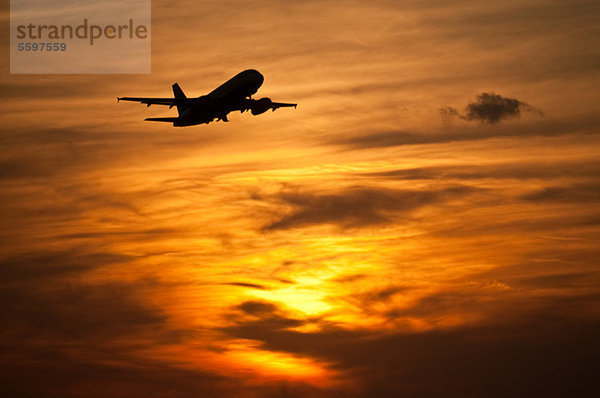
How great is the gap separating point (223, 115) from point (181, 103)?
9818 mm

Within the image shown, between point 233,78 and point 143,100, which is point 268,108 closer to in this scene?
point 233,78

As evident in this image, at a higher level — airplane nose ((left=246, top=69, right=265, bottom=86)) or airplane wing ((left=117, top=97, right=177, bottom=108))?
airplane nose ((left=246, top=69, right=265, bottom=86))

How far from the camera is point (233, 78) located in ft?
609

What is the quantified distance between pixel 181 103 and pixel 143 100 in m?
9.35

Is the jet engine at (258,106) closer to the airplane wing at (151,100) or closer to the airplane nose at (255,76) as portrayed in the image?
the airplane nose at (255,76)

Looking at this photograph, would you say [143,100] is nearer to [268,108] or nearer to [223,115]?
[223,115]

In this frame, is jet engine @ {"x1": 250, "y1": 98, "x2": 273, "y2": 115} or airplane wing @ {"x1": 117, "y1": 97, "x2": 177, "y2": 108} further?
jet engine @ {"x1": 250, "y1": 98, "x2": 273, "y2": 115}

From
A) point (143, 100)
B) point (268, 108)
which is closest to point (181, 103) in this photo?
point (143, 100)

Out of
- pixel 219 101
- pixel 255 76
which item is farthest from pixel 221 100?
pixel 255 76

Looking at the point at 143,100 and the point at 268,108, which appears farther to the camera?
the point at 268,108

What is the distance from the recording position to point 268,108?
192750 millimetres

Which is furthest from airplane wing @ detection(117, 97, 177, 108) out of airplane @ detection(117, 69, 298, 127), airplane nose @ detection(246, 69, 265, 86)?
airplane nose @ detection(246, 69, 265, 86)

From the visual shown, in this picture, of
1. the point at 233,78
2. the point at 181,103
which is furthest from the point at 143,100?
the point at 233,78

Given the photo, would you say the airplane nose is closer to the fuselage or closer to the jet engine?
→ the fuselage
